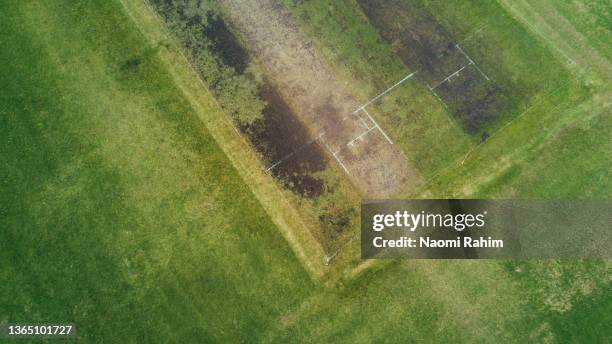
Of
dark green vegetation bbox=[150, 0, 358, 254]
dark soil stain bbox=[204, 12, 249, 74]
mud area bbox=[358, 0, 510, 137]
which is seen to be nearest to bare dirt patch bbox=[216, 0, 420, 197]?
dark soil stain bbox=[204, 12, 249, 74]

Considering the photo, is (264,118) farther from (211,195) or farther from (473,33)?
(473,33)

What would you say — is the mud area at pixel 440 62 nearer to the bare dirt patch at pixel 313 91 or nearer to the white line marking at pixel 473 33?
the white line marking at pixel 473 33

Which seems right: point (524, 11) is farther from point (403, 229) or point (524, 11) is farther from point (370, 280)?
point (370, 280)

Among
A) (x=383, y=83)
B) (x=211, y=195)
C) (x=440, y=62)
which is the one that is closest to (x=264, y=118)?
(x=211, y=195)

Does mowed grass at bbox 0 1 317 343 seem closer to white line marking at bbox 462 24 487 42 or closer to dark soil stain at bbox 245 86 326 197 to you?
dark soil stain at bbox 245 86 326 197

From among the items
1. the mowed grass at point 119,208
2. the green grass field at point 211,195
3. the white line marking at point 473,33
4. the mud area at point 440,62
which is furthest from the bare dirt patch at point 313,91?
the white line marking at point 473,33

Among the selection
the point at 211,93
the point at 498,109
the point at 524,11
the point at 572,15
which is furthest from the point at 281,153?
the point at 572,15
